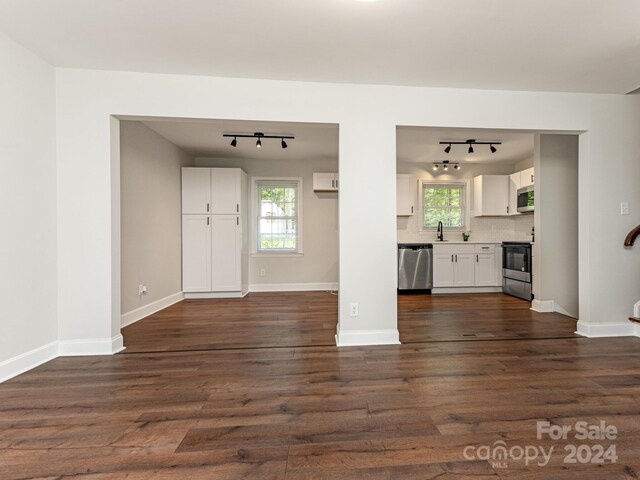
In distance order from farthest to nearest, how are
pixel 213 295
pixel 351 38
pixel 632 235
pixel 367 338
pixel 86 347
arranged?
1. pixel 213 295
2. pixel 632 235
3. pixel 367 338
4. pixel 86 347
5. pixel 351 38

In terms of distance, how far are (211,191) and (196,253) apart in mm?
1035

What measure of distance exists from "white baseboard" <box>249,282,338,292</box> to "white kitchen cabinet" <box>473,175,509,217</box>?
10.3 feet

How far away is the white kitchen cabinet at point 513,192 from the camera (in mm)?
5395

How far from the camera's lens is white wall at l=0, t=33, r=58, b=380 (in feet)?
6.92

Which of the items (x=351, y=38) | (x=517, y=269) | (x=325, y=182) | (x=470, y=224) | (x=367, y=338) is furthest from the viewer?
Result: (x=470, y=224)

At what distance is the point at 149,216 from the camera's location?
3928mm

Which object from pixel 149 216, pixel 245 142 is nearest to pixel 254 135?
pixel 245 142

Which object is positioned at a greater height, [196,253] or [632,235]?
[632,235]

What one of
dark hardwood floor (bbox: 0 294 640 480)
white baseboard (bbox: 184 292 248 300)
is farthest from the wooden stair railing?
white baseboard (bbox: 184 292 248 300)

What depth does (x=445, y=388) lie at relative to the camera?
6.38 ft

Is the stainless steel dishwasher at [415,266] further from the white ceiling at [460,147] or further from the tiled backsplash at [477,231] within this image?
the white ceiling at [460,147]

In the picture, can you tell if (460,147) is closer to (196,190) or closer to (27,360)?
(196,190)

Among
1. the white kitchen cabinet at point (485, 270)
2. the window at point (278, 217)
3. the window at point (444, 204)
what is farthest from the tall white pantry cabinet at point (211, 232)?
the white kitchen cabinet at point (485, 270)

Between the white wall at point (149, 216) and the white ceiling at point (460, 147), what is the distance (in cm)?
324
